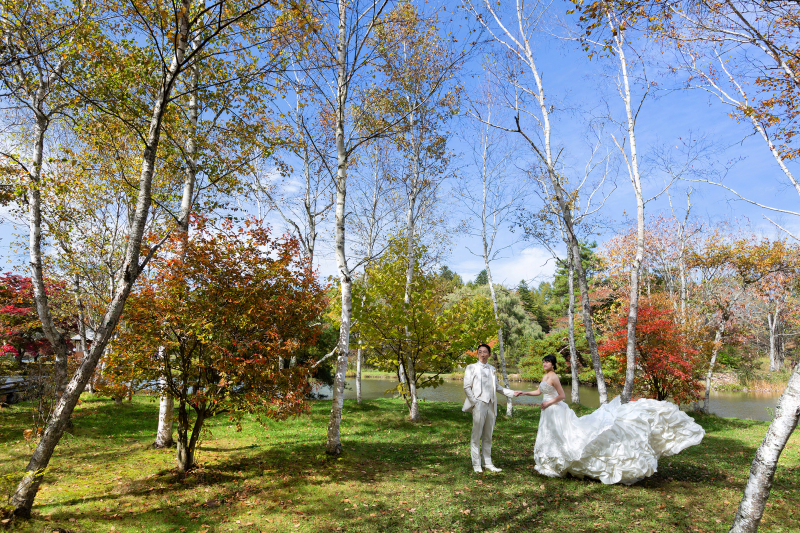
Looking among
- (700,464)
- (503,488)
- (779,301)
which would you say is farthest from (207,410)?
(779,301)

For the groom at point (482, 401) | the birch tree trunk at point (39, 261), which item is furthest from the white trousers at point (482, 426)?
the birch tree trunk at point (39, 261)

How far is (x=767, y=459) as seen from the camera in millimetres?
2900

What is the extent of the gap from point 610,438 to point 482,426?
64.8 inches

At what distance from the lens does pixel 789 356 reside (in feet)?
112

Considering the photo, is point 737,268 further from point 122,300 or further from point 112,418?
point 112,418

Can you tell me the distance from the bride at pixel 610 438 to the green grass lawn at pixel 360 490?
21 centimetres

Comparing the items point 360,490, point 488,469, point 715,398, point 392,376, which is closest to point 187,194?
point 360,490

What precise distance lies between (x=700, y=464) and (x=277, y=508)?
6.43 m

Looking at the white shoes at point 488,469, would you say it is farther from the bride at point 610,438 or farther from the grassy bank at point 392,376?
the grassy bank at point 392,376

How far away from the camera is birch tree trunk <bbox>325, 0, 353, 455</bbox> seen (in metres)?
6.50

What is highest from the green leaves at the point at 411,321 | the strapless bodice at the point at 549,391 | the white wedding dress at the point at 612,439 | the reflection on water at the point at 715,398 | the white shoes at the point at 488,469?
the green leaves at the point at 411,321

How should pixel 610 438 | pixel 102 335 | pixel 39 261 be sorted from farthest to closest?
pixel 39 261
pixel 610 438
pixel 102 335

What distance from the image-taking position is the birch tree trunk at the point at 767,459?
2867mm

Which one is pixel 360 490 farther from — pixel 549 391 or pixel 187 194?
pixel 187 194
